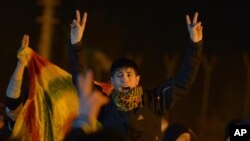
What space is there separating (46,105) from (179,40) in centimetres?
704

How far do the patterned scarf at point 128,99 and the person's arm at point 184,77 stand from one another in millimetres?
88

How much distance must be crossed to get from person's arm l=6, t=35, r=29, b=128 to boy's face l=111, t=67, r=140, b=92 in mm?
530

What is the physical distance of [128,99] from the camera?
12.1 feet

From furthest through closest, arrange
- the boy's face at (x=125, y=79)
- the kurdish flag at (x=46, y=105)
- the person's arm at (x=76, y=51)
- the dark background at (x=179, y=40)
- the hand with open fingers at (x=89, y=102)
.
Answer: the dark background at (x=179, y=40), the kurdish flag at (x=46, y=105), the boy's face at (x=125, y=79), the person's arm at (x=76, y=51), the hand with open fingers at (x=89, y=102)

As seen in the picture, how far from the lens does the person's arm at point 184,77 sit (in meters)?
3.62

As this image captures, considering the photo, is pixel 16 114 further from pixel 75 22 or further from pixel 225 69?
pixel 225 69

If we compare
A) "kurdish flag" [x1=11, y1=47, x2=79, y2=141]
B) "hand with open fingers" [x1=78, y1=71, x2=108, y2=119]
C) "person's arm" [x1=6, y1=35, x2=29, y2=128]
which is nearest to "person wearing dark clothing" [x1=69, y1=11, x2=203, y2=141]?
"kurdish flag" [x1=11, y1=47, x2=79, y2=141]

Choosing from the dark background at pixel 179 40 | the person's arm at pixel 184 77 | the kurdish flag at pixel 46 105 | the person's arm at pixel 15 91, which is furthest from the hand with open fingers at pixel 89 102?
the dark background at pixel 179 40

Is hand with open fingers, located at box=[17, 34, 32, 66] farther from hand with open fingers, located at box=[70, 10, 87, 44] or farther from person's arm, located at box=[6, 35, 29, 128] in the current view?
hand with open fingers, located at box=[70, 10, 87, 44]

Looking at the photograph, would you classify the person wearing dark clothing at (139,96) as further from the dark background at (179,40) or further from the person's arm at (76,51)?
the dark background at (179,40)

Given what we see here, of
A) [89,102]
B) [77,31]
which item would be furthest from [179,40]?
[89,102]

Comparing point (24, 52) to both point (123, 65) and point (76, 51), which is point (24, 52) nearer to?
point (76, 51)

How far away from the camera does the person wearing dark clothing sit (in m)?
3.64

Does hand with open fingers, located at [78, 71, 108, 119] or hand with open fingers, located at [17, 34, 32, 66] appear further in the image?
hand with open fingers, located at [17, 34, 32, 66]
